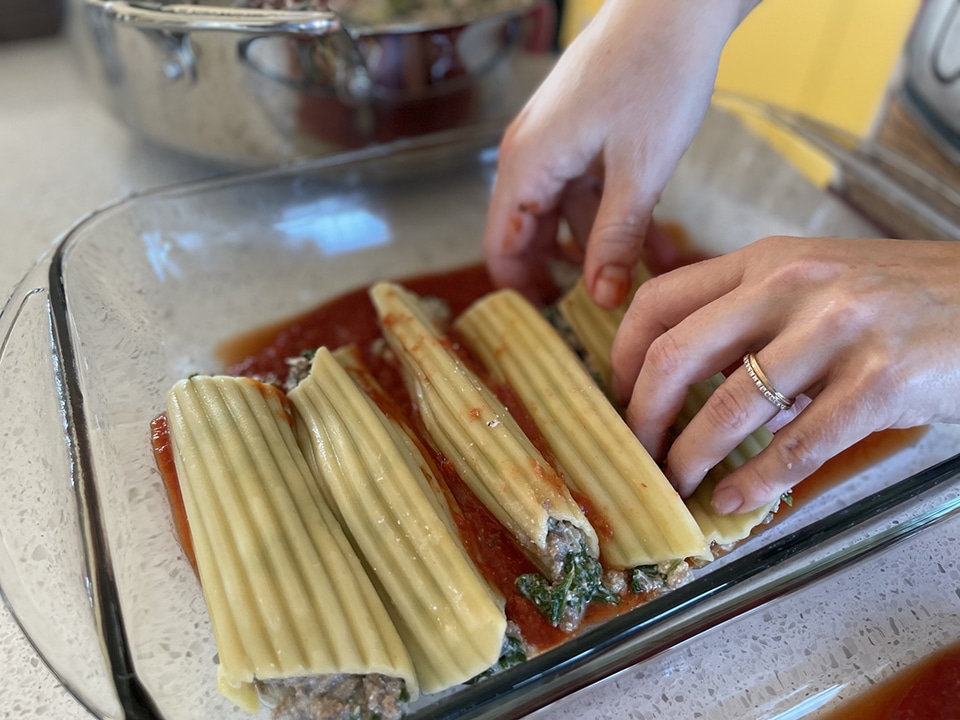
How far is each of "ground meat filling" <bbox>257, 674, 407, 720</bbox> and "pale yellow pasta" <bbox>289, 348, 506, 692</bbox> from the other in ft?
0.15

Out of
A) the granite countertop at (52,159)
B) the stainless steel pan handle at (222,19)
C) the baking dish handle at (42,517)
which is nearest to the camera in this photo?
the baking dish handle at (42,517)

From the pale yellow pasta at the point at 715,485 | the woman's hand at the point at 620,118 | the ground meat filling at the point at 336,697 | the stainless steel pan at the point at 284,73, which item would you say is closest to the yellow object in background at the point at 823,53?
the stainless steel pan at the point at 284,73

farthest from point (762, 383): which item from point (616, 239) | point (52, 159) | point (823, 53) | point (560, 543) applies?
point (823, 53)

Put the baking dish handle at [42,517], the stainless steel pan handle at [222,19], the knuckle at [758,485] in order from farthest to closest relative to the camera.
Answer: the stainless steel pan handle at [222,19] < the knuckle at [758,485] < the baking dish handle at [42,517]

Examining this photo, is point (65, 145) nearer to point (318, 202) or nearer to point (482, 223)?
point (318, 202)

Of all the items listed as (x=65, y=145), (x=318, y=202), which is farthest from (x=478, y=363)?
(x=65, y=145)

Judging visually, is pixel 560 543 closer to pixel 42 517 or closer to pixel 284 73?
pixel 42 517

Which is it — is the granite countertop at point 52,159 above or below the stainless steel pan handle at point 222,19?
below

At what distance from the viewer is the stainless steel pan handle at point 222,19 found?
1.23m

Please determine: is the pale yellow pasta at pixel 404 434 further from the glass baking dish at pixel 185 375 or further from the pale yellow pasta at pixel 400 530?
the glass baking dish at pixel 185 375

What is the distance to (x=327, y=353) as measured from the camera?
112cm

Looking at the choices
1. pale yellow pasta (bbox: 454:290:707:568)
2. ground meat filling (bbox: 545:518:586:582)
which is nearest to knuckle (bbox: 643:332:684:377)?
pale yellow pasta (bbox: 454:290:707:568)

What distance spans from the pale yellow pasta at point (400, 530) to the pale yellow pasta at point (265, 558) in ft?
0.08

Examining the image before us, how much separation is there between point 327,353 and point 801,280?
2.24ft
